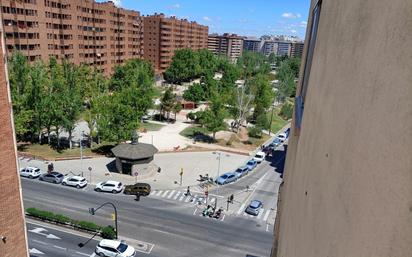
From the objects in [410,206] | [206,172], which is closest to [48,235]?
[206,172]

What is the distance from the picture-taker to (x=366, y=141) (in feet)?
6.47

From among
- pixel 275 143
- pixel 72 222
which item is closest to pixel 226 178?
pixel 275 143

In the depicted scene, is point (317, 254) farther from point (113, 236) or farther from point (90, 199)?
point (90, 199)

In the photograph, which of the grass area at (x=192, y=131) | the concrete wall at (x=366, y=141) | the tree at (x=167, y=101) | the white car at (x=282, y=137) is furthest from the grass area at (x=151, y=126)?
the concrete wall at (x=366, y=141)

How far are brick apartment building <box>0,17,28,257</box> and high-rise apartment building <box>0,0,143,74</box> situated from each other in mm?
45226

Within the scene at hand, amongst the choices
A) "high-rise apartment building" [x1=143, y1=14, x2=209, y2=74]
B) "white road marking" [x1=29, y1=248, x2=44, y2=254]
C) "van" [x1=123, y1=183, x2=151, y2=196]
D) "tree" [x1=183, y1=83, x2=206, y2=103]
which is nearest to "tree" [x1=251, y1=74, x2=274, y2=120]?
"tree" [x1=183, y1=83, x2=206, y2=103]

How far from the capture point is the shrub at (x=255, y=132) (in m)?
56.0

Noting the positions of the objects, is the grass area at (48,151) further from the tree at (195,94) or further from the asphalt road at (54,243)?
the tree at (195,94)

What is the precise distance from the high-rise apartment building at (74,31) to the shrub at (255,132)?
4117 cm

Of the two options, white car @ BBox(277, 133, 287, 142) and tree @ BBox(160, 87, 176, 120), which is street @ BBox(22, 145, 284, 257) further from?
tree @ BBox(160, 87, 176, 120)

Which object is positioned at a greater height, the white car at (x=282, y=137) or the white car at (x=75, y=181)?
the white car at (x=282, y=137)

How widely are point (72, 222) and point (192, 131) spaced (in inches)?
1302

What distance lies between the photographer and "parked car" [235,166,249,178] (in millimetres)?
40150

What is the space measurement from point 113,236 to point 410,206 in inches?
1063
